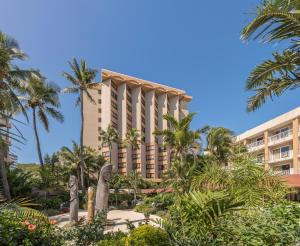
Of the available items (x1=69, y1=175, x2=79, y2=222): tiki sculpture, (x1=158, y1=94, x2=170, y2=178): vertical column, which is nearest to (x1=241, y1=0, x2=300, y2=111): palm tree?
(x1=69, y1=175, x2=79, y2=222): tiki sculpture

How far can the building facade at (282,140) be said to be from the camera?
33562mm

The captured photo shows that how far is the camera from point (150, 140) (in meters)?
66.5

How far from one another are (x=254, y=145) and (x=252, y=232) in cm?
4189

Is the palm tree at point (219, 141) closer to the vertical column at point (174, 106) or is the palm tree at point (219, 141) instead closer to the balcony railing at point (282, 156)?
the balcony railing at point (282, 156)

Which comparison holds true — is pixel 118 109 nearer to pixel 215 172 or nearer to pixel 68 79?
pixel 68 79

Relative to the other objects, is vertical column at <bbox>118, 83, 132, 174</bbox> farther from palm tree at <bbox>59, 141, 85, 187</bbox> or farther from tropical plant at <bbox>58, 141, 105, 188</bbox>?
palm tree at <bbox>59, 141, 85, 187</bbox>

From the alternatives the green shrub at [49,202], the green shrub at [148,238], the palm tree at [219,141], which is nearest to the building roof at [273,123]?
the palm tree at [219,141]

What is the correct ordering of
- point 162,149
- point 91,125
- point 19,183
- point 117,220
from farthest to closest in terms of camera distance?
point 162,149 → point 91,125 → point 19,183 → point 117,220

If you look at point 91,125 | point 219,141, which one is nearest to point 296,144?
point 219,141

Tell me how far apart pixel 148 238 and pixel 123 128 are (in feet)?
190

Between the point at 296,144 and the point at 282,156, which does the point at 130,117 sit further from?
the point at 296,144

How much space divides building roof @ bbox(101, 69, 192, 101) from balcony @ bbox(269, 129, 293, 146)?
117 feet

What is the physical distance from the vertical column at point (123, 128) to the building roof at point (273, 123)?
86.4 ft

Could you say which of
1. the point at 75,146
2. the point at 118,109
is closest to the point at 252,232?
the point at 75,146
